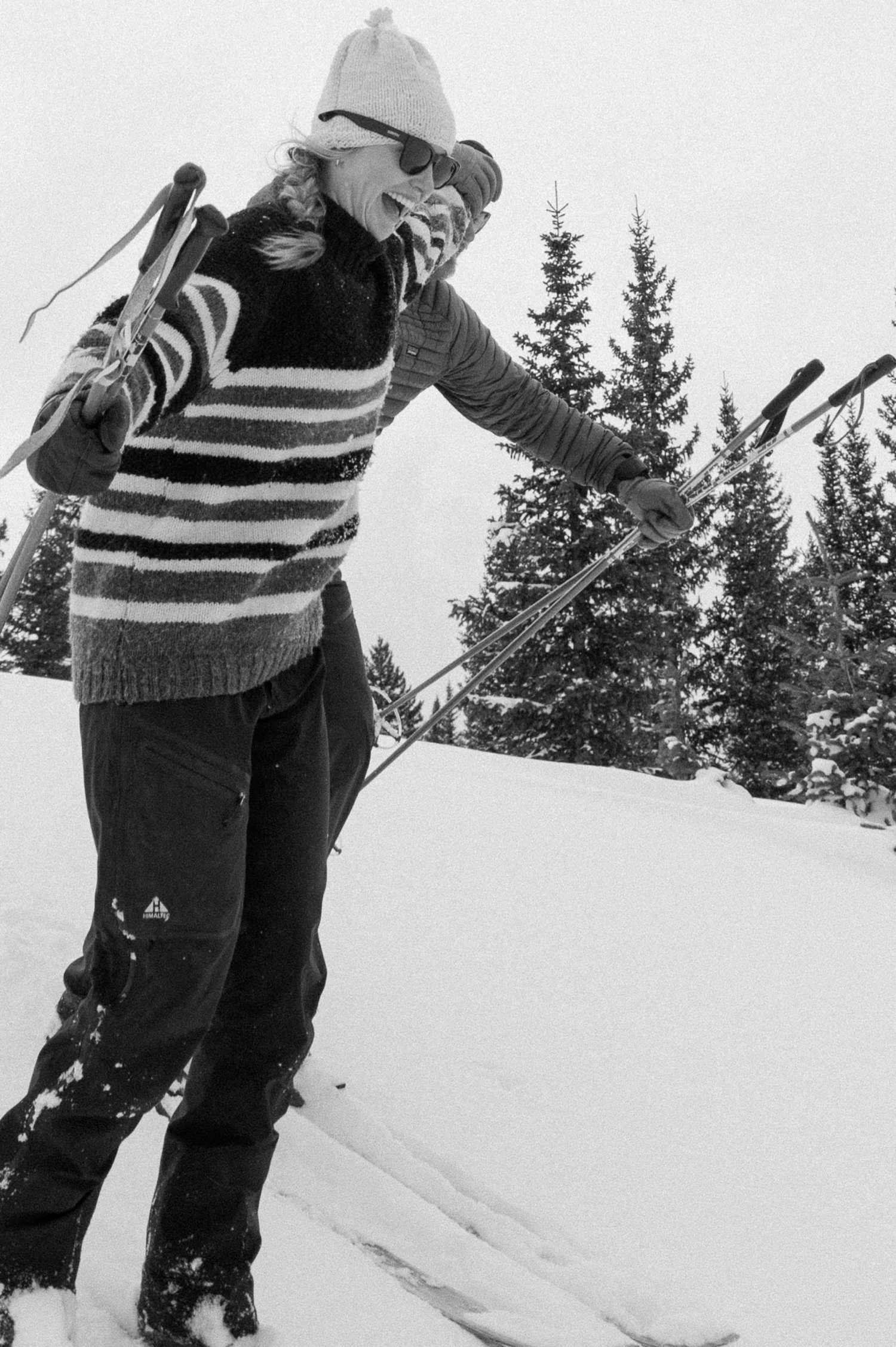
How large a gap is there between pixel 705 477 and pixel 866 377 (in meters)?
0.61

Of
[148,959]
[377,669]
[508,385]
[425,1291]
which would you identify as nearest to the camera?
[148,959]

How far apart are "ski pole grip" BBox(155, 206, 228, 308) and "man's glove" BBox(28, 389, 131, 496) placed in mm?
153

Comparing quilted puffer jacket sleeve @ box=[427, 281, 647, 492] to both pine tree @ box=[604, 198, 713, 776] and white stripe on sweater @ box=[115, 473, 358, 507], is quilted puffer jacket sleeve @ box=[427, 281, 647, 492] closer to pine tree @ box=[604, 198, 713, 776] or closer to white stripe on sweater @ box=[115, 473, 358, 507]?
white stripe on sweater @ box=[115, 473, 358, 507]

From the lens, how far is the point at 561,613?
62.3ft

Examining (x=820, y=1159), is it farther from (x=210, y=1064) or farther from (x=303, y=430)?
(x=303, y=430)

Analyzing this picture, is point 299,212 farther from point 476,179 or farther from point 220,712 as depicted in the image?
point 476,179

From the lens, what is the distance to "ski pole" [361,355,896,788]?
3.36 meters

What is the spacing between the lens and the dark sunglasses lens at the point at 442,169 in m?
1.90

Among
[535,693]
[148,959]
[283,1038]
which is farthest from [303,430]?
[535,693]

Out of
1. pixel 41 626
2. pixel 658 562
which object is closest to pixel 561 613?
pixel 658 562

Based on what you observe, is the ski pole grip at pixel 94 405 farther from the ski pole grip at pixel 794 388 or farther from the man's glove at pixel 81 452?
the ski pole grip at pixel 794 388

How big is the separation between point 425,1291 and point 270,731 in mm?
1083

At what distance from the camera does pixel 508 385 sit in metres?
3.08

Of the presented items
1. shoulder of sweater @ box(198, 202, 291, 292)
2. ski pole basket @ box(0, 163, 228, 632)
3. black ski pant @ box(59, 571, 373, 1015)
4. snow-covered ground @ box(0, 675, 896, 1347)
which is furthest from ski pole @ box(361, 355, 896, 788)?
ski pole basket @ box(0, 163, 228, 632)
